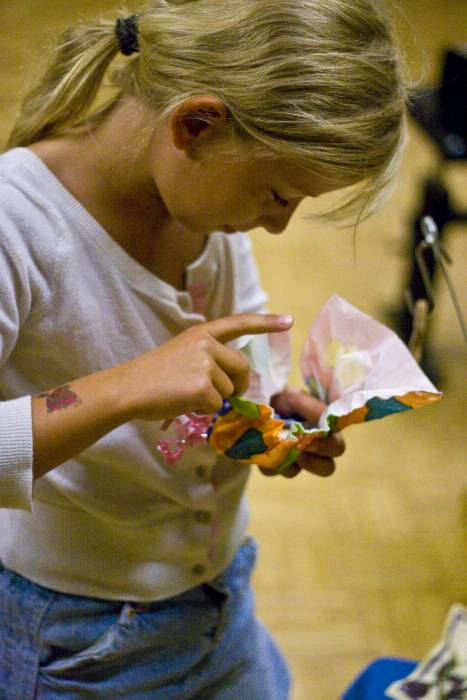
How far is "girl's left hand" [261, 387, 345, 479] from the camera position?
100 cm

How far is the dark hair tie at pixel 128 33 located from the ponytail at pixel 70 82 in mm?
12

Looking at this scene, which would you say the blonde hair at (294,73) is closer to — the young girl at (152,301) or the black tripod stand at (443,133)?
the young girl at (152,301)

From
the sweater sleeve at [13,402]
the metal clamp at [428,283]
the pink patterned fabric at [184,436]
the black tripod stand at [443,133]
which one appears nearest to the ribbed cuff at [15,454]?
the sweater sleeve at [13,402]

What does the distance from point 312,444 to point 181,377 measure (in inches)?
9.8

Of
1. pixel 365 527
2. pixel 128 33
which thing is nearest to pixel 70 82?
pixel 128 33

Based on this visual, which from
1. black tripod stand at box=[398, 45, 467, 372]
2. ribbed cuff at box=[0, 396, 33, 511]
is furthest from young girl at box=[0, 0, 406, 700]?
black tripod stand at box=[398, 45, 467, 372]

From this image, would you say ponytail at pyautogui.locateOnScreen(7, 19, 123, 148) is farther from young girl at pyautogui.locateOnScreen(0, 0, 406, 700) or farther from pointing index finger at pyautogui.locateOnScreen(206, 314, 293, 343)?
pointing index finger at pyautogui.locateOnScreen(206, 314, 293, 343)

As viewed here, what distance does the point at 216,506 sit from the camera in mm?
1102

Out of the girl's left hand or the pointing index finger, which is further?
the girl's left hand

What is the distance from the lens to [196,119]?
0.85 meters

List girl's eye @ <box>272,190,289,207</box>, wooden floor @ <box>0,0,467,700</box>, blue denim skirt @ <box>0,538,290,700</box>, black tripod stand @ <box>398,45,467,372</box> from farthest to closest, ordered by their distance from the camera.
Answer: black tripod stand @ <box>398,45,467,372</box> < wooden floor @ <box>0,0,467,700</box> < blue denim skirt @ <box>0,538,290,700</box> < girl's eye @ <box>272,190,289,207</box>

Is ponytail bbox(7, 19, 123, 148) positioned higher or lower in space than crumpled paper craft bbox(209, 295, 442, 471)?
higher

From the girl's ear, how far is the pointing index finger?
17 cm

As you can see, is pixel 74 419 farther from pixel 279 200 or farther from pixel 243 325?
pixel 279 200
